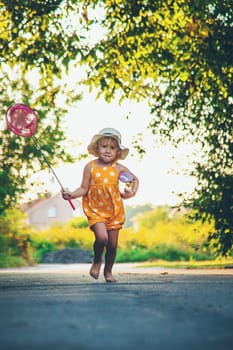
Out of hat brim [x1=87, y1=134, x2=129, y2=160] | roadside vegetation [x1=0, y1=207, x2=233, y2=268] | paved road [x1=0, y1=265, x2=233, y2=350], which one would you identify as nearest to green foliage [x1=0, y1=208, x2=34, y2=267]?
roadside vegetation [x1=0, y1=207, x2=233, y2=268]

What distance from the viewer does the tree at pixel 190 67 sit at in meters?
11.6

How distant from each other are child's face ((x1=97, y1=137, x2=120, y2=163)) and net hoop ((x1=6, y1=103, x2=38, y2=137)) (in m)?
1.12

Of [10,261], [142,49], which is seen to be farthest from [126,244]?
[142,49]

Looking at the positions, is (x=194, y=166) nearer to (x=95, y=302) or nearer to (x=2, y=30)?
(x=2, y=30)

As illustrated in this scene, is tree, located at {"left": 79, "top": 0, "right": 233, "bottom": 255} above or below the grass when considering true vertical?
above

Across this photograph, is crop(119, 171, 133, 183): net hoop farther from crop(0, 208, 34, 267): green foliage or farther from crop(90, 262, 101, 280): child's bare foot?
crop(0, 208, 34, 267): green foliage

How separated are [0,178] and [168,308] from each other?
1459 centimetres

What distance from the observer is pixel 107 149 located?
8023 millimetres

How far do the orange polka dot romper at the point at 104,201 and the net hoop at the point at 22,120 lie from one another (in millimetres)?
1350

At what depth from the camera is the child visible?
7680 mm

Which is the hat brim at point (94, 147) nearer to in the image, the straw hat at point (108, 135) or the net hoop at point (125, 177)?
the straw hat at point (108, 135)

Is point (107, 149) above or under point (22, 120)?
under

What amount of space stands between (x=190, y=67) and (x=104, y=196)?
495 centimetres

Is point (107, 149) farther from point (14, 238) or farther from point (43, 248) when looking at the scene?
point (43, 248)
